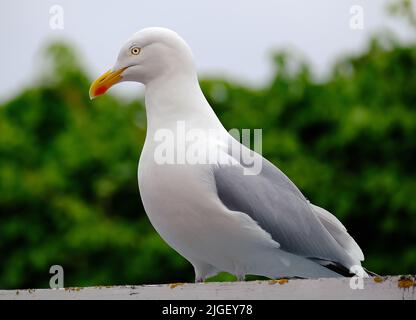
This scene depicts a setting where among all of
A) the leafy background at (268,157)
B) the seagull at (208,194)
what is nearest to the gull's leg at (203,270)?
the seagull at (208,194)

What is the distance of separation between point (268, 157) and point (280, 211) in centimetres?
734

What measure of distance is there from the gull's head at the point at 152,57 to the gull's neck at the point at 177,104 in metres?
0.03

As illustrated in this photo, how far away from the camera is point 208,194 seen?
119 inches

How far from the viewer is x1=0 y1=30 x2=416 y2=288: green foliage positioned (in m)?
9.57

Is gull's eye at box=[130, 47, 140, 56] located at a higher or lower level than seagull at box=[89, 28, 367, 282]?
higher

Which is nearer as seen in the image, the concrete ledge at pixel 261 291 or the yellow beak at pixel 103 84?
the concrete ledge at pixel 261 291

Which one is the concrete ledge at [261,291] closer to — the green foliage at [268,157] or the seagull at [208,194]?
the seagull at [208,194]

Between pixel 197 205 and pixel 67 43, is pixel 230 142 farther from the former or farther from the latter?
pixel 67 43

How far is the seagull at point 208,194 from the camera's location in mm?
3027

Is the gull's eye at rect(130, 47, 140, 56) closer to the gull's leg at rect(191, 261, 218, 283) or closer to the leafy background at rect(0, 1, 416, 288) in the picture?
the gull's leg at rect(191, 261, 218, 283)

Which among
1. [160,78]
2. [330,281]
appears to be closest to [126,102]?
[160,78]

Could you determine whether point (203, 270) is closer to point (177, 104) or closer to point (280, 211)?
point (280, 211)

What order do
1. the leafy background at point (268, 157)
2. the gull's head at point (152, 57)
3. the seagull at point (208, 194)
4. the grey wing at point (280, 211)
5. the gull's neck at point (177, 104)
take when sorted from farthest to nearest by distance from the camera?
the leafy background at point (268, 157), the gull's head at point (152, 57), the gull's neck at point (177, 104), the grey wing at point (280, 211), the seagull at point (208, 194)

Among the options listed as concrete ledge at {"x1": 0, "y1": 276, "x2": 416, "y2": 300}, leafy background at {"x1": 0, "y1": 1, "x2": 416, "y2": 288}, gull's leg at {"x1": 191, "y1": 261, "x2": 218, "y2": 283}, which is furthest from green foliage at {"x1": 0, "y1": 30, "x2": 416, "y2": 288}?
concrete ledge at {"x1": 0, "y1": 276, "x2": 416, "y2": 300}
